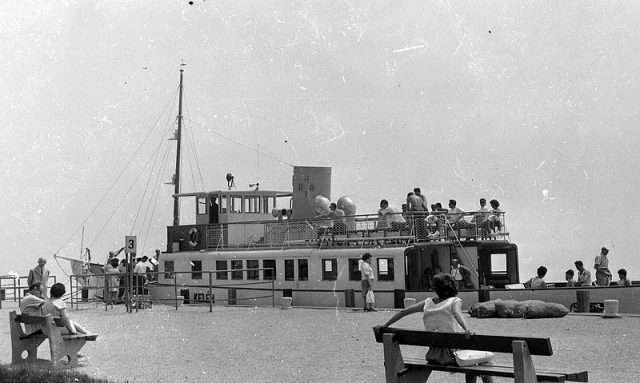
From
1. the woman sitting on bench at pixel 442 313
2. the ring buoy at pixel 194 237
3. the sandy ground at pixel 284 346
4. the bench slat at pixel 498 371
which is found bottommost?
the sandy ground at pixel 284 346

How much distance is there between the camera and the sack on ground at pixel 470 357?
8.64m

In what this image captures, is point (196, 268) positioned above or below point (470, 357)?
above

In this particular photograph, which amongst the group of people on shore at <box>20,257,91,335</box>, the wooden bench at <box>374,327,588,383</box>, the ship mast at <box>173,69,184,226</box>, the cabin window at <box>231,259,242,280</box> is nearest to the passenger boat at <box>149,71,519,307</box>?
the cabin window at <box>231,259,242,280</box>

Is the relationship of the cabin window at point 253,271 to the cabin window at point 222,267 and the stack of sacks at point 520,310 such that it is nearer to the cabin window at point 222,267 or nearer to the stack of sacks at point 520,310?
the cabin window at point 222,267

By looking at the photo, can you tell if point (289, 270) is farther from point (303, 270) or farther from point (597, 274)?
point (597, 274)

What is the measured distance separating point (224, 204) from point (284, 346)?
1940 cm

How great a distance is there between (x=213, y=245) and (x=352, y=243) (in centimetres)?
657

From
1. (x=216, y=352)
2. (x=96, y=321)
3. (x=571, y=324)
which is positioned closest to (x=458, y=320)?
(x=216, y=352)

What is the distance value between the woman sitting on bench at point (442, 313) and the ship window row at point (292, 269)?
55.2 ft

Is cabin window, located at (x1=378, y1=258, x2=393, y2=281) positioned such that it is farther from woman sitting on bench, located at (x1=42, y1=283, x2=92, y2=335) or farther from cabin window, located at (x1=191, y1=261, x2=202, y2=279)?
woman sitting on bench, located at (x1=42, y1=283, x2=92, y2=335)

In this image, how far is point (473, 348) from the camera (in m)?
8.27

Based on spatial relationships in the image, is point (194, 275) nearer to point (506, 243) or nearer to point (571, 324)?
point (506, 243)

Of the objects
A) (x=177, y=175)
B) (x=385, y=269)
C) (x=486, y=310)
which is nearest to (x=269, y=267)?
(x=385, y=269)

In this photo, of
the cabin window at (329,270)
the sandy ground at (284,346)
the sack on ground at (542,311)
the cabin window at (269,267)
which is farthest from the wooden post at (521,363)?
the cabin window at (269,267)
